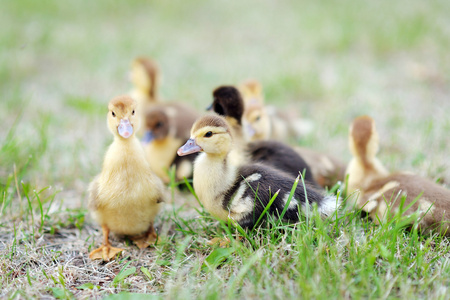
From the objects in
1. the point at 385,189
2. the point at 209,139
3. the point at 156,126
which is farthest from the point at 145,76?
the point at 385,189

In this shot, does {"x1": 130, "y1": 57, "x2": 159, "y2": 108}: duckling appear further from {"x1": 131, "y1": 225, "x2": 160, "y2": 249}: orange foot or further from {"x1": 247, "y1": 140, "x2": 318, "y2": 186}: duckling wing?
{"x1": 131, "y1": 225, "x2": 160, "y2": 249}: orange foot

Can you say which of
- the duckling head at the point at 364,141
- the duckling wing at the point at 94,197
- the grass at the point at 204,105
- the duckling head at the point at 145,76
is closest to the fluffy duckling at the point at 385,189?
the duckling head at the point at 364,141

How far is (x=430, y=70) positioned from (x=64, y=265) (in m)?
4.86

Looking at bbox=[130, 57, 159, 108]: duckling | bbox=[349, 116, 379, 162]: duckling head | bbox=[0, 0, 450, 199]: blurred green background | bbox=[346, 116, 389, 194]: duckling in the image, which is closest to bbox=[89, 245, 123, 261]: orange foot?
bbox=[0, 0, 450, 199]: blurred green background

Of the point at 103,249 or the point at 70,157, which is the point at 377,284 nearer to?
the point at 103,249

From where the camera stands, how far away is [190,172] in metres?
3.00

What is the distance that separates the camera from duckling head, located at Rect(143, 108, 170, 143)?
10.2ft

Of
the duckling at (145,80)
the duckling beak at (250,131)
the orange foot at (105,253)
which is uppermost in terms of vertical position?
the duckling at (145,80)

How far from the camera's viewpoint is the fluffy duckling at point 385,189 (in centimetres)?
203

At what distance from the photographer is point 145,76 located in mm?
4176

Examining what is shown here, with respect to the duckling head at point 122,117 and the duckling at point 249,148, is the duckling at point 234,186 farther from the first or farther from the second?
the duckling head at point 122,117

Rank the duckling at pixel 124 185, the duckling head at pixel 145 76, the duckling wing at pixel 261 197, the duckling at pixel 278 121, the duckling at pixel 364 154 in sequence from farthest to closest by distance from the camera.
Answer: the duckling head at pixel 145 76 → the duckling at pixel 278 121 → the duckling at pixel 364 154 → the duckling at pixel 124 185 → the duckling wing at pixel 261 197

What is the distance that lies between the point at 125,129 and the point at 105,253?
688 millimetres

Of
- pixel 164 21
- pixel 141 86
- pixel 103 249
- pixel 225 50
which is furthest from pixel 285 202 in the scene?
pixel 164 21
